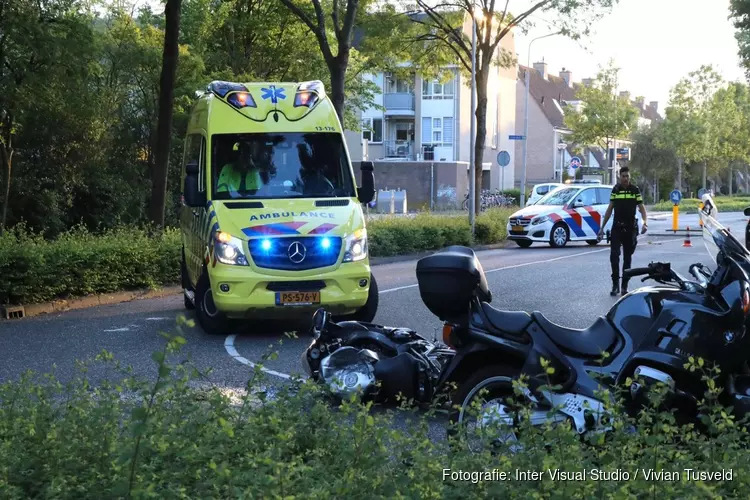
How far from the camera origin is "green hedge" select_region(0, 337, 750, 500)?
11.3 ft

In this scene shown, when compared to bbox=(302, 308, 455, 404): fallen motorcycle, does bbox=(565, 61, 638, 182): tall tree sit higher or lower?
higher

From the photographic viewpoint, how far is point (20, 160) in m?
25.1

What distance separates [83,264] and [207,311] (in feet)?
12.0

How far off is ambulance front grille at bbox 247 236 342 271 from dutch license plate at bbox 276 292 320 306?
279mm

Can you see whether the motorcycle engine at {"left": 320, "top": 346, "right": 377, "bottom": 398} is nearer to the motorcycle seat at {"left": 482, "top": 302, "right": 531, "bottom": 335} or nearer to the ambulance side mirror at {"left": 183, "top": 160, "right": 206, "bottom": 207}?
the motorcycle seat at {"left": 482, "top": 302, "right": 531, "bottom": 335}

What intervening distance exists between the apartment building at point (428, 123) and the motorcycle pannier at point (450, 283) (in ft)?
193

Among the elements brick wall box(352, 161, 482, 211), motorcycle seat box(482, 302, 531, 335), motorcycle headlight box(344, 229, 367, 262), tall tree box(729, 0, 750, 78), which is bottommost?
motorcycle seat box(482, 302, 531, 335)

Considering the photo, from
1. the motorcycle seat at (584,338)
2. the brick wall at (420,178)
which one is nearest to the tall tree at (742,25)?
the motorcycle seat at (584,338)

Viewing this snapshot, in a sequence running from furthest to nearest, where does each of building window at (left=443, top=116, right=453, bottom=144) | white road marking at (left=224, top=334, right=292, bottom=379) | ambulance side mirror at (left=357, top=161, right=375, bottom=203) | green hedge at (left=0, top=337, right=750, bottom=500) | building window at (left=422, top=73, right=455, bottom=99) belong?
building window at (left=443, top=116, right=453, bottom=144) → building window at (left=422, top=73, right=455, bottom=99) → ambulance side mirror at (left=357, top=161, right=375, bottom=203) → white road marking at (left=224, top=334, right=292, bottom=379) → green hedge at (left=0, top=337, right=750, bottom=500)

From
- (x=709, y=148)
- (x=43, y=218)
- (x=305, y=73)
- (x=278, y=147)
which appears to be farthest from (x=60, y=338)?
(x=709, y=148)

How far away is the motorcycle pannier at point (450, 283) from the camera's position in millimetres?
5750

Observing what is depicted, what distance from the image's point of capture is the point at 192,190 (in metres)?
11.1

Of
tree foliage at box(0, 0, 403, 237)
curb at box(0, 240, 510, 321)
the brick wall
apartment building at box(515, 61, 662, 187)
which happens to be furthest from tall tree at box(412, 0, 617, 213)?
apartment building at box(515, 61, 662, 187)

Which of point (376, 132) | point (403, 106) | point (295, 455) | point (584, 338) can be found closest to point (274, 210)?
point (584, 338)
